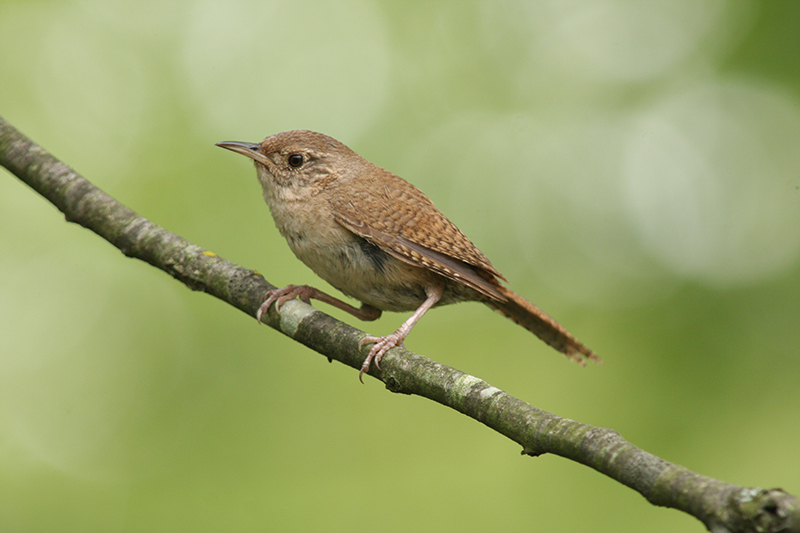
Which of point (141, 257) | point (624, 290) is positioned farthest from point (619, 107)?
point (141, 257)

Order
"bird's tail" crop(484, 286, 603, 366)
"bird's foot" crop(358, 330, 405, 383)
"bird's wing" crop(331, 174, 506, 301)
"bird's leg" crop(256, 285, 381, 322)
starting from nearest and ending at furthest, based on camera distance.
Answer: "bird's foot" crop(358, 330, 405, 383) < "bird's leg" crop(256, 285, 381, 322) < "bird's wing" crop(331, 174, 506, 301) < "bird's tail" crop(484, 286, 603, 366)

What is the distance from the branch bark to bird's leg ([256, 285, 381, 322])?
46mm

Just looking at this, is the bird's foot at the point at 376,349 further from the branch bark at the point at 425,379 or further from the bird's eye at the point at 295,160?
the bird's eye at the point at 295,160

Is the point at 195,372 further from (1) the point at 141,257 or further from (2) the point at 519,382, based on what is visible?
(1) the point at 141,257

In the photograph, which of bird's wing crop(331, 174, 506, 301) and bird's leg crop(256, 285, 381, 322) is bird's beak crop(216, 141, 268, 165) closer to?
bird's wing crop(331, 174, 506, 301)

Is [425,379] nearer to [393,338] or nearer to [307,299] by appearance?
[393,338]

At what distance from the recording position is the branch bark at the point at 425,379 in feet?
5.05

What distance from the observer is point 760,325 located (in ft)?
19.0

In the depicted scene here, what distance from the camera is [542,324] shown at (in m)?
3.84

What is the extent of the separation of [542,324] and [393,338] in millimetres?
1255

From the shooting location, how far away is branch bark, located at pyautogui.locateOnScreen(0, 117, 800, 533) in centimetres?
154

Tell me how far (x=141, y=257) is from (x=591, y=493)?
4.60 meters

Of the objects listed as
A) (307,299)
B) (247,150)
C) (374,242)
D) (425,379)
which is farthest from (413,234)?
(425,379)

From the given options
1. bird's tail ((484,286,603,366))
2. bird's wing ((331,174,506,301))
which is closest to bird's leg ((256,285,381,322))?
bird's wing ((331,174,506,301))
